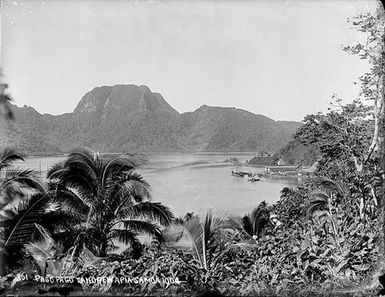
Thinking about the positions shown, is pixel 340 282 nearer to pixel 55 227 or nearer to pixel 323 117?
pixel 323 117

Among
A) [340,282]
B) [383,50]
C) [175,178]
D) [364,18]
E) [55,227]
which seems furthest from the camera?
[175,178]

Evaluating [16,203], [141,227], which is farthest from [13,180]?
[141,227]

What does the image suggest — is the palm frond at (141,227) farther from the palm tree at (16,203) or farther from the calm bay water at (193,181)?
the palm tree at (16,203)

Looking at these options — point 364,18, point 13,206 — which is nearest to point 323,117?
point 364,18

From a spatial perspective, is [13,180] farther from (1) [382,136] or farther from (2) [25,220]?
(1) [382,136]

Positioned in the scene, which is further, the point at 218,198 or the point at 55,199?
the point at 218,198

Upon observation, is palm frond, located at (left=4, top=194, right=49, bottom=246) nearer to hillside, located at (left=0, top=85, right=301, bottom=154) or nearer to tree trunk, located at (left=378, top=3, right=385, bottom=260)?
hillside, located at (left=0, top=85, right=301, bottom=154)

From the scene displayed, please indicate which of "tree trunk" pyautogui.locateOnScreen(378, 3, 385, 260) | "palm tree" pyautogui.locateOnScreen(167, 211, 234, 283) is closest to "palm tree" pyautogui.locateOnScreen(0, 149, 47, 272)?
"palm tree" pyautogui.locateOnScreen(167, 211, 234, 283)
